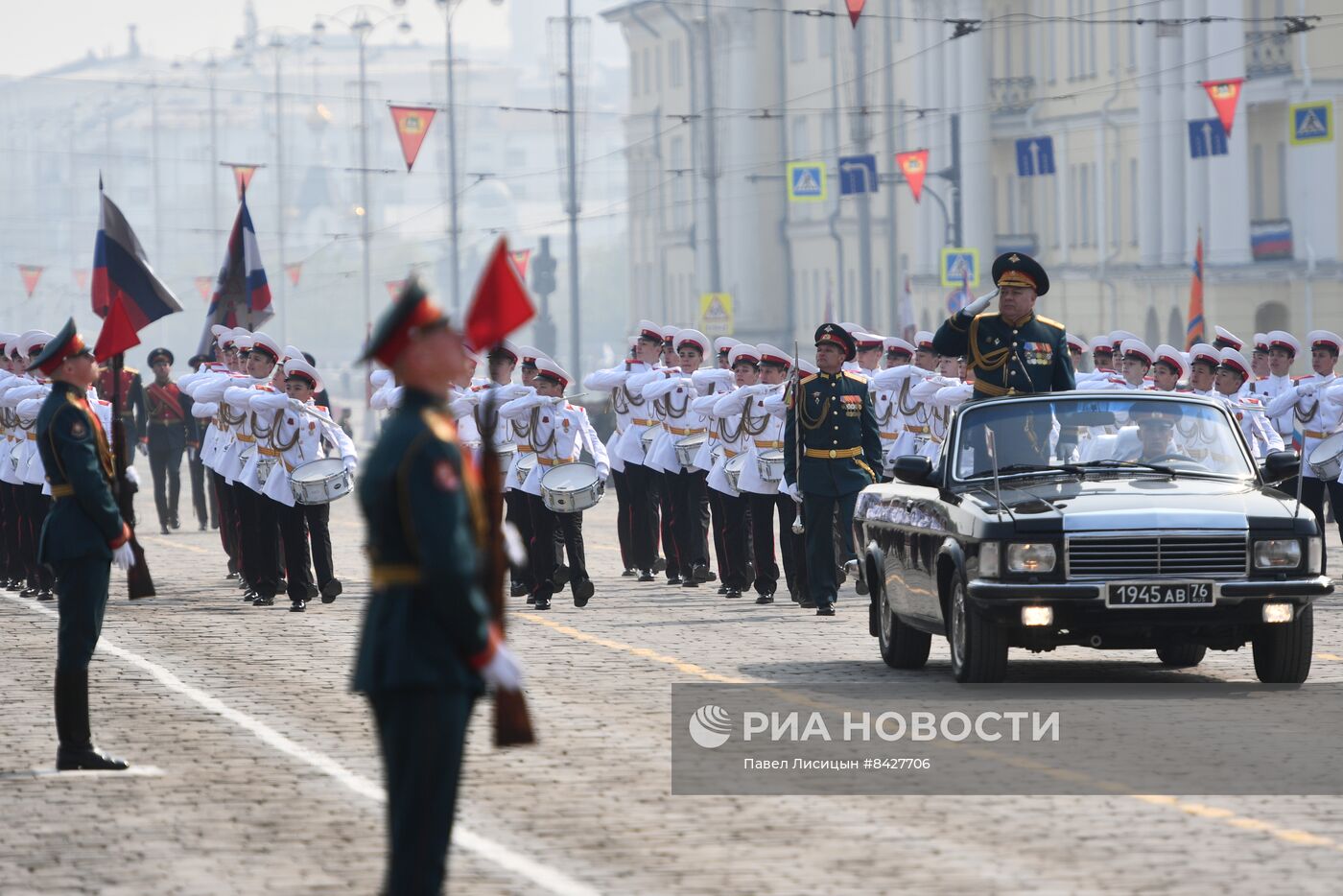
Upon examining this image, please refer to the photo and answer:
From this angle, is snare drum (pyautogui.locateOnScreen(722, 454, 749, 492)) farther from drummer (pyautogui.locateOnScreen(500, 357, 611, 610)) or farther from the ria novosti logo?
the ria novosti logo

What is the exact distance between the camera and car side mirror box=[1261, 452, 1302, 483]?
1383 centimetres

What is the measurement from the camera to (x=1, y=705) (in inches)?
560

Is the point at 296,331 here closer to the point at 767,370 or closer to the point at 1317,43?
the point at 1317,43

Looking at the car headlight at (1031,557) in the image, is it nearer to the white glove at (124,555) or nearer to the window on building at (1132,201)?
the white glove at (124,555)

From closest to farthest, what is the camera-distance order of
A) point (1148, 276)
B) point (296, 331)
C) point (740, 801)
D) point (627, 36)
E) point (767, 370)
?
point (740, 801) → point (767, 370) → point (1148, 276) → point (627, 36) → point (296, 331)

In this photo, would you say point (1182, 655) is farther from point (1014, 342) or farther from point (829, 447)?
point (829, 447)

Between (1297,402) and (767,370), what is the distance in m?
4.05

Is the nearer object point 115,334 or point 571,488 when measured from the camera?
point 115,334

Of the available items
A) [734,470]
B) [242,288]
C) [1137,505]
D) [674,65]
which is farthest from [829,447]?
[674,65]

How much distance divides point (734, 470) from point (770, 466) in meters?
0.53

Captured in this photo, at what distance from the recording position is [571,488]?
19578 millimetres

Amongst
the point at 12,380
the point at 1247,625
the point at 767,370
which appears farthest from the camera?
the point at 12,380

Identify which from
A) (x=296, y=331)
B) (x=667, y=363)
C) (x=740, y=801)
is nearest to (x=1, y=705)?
(x=740, y=801)

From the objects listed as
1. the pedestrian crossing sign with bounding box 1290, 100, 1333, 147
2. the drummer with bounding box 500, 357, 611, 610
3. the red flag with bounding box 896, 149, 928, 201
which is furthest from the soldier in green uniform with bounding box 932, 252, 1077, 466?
the red flag with bounding box 896, 149, 928, 201
